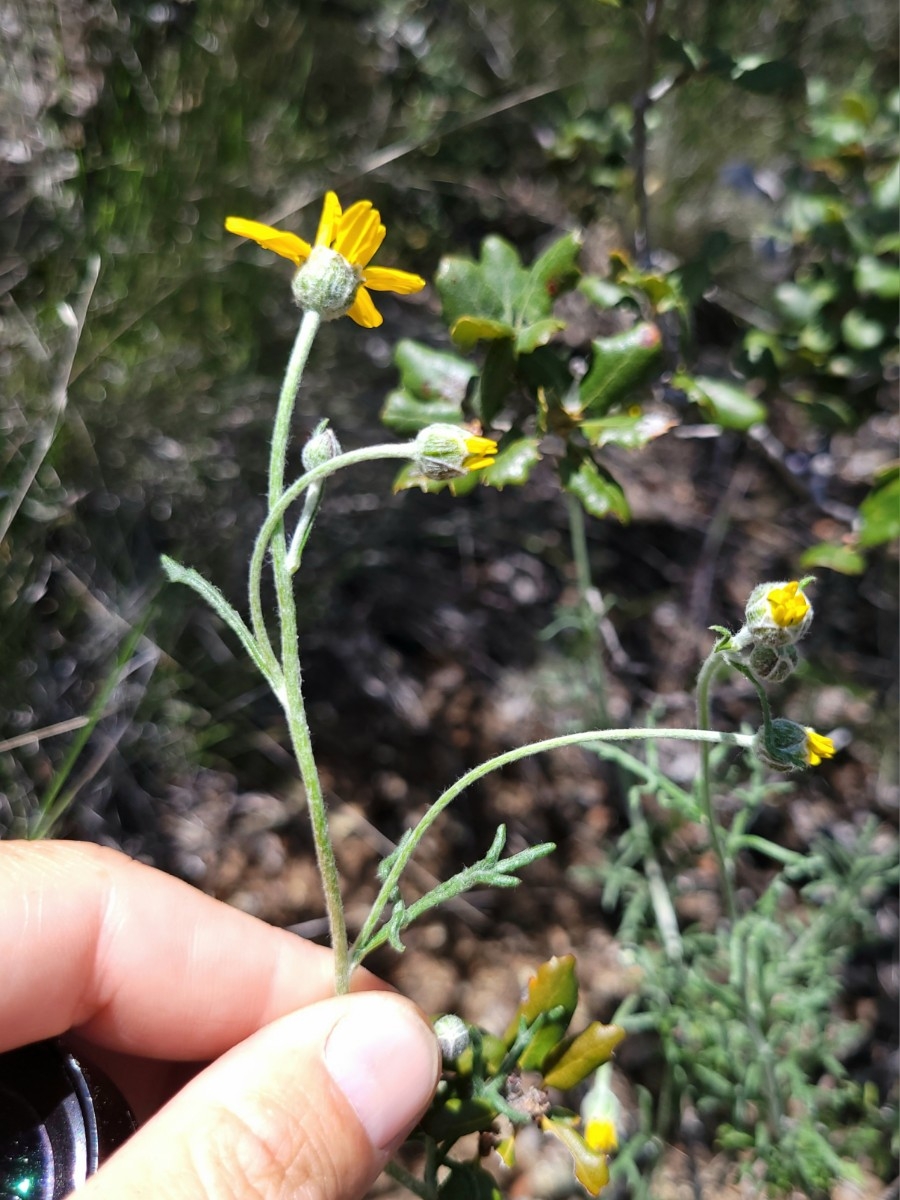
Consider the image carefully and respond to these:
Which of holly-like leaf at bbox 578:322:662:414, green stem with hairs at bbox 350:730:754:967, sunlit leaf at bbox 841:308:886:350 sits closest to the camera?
green stem with hairs at bbox 350:730:754:967

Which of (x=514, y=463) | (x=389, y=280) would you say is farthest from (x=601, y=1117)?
(x=389, y=280)

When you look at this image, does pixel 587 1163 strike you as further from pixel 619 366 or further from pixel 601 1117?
pixel 619 366

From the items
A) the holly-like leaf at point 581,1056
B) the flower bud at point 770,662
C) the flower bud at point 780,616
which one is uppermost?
the flower bud at point 780,616

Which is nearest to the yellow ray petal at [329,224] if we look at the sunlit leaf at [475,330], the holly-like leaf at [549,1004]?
the sunlit leaf at [475,330]

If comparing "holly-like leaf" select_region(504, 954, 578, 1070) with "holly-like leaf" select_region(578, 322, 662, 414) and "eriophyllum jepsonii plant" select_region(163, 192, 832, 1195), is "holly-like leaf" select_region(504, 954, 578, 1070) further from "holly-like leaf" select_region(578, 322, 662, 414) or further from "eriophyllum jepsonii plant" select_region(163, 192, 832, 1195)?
"holly-like leaf" select_region(578, 322, 662, 414)

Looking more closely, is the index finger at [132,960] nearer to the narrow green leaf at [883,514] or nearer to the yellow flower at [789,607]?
the yellow flower at [789,607]

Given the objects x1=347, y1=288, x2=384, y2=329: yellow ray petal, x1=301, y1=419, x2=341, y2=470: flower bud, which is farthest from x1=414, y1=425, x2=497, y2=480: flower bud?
x1=347, y1=288, x2=384, y2=329: yellow ray petal
